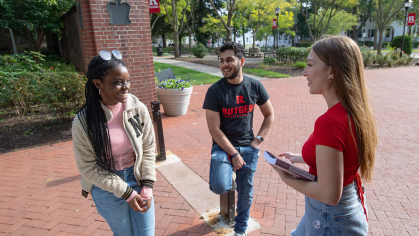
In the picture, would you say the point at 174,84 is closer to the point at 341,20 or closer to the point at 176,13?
the point at 176,13

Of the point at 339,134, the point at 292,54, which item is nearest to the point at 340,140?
the point at 339,134

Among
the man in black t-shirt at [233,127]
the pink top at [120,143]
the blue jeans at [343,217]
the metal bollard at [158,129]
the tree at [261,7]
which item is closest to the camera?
the blue jeans at [343,217]

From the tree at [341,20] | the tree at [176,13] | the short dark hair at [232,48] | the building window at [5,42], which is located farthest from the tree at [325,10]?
the building window at [5,42]

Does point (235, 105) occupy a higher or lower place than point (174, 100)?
higher

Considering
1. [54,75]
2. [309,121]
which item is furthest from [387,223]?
[54,75]

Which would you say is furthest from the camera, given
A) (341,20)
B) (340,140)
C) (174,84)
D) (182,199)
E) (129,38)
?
(341,20)

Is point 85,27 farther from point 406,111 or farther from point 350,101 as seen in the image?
point 406,111

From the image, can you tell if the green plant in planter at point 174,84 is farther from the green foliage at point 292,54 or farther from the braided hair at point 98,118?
the green foliage at point 292,54

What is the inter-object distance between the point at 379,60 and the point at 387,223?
18203 mm

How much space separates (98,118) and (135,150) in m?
0.35

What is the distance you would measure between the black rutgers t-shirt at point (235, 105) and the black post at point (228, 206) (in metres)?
0.63

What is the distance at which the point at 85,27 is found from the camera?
17.0 feet

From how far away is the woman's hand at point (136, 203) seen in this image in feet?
6.01

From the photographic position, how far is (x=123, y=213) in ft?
6.20
